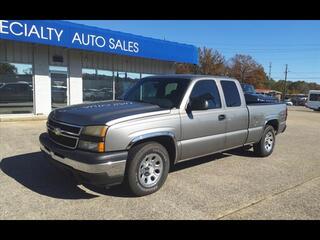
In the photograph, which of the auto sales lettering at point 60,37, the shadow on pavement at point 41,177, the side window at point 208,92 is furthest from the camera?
the auto sales lettering at point 60,37

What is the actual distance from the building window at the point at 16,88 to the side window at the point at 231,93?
10.3m

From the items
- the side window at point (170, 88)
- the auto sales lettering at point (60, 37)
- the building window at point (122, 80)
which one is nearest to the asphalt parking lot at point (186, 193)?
the side window at point (170, 88)

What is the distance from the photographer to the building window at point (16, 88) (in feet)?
43.8

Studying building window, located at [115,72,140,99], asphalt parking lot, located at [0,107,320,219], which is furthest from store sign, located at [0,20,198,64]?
asphalt parking lot, located at [0,107,320,219]

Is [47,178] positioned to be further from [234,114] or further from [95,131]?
[234,114]

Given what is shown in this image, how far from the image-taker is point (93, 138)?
4.27 m

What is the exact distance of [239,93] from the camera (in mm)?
6805

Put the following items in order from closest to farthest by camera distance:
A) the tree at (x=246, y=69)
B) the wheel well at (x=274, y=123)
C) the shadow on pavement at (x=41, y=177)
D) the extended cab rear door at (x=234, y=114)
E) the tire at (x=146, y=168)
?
the tire at (x=146, y=168) < the shadow on pavement at (x=41, y=177) < the extended cab rear door at (x=234, y=114) < the wheel well at (x=274, y=123) < the tree at (x=246, y=69)

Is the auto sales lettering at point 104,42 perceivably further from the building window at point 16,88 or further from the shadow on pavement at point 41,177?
the shadow on pavement at point 41,177

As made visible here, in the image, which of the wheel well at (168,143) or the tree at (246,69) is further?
the tree at (246,69)
